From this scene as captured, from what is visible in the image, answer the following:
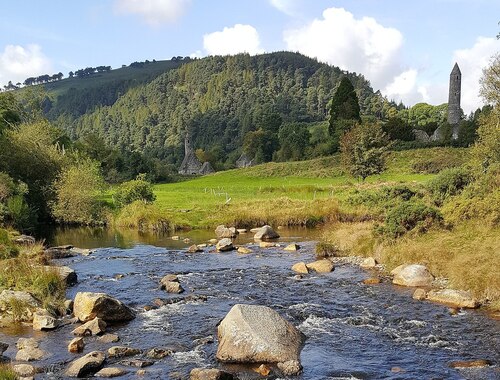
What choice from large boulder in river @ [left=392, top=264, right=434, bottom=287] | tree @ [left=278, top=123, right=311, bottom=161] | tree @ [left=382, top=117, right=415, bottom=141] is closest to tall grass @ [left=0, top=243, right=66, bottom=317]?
large boulder in river @ [left=392, top=264, right=434, bottom=287]

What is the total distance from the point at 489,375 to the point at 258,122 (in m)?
182

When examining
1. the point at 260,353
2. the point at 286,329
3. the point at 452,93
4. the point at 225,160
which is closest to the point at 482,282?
the point at 286,329

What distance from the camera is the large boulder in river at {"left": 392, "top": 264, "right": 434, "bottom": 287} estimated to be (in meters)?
27.3

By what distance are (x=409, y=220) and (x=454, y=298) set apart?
9.82 m

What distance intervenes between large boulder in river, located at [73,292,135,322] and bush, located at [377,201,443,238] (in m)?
18.3

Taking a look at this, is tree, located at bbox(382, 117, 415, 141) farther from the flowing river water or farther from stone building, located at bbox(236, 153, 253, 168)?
the flowing river water

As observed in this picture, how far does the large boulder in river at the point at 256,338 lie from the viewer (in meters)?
17.9

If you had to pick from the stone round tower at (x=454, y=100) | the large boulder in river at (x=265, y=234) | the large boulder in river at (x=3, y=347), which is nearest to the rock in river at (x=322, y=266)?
the large boulder in river at (x=265, y=234)

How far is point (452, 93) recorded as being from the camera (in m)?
147

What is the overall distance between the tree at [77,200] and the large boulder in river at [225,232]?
16.3 metres

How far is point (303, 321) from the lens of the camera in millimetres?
22422

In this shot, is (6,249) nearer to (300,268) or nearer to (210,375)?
(300,268)

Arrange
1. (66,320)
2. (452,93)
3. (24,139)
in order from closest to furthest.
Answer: (66,320) → (24,139) → (452,93)

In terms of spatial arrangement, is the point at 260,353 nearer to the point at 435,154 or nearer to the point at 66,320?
the point at 66,320
